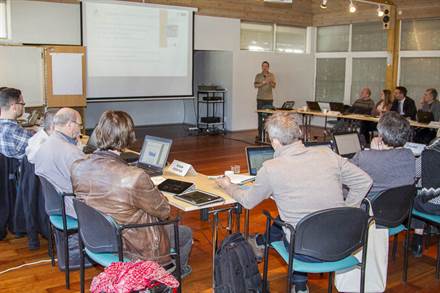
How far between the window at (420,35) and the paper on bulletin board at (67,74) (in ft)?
23.3

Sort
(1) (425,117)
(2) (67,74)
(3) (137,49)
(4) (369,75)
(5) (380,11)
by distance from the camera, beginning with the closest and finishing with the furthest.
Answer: (1) (425,117)
(2) (67,74)
(3) (137,49)
(5) (380,11)
(4) (369,75)

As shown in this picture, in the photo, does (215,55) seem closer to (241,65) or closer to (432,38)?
(241,65)

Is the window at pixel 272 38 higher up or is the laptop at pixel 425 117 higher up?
the window at pixel 272 38

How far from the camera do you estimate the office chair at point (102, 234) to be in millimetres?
2590

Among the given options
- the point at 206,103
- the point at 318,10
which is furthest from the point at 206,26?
the point at 318,10

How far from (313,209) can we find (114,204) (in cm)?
107

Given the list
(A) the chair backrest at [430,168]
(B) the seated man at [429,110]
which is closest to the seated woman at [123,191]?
(A) the chair backrest at [430,168]

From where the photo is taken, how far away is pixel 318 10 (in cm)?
1290

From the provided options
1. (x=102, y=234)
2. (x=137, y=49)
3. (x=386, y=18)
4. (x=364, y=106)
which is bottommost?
(x=102, y=234)

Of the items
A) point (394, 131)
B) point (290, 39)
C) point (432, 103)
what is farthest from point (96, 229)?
point (290, 39)

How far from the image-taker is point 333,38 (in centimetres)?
1277

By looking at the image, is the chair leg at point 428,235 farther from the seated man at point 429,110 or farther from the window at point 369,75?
the window at point 369,75

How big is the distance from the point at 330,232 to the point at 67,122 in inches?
82.0

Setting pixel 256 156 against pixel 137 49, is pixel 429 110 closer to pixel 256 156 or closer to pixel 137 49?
pixel 137 49
